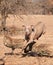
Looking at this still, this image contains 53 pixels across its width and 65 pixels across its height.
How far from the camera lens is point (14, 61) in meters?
9.67

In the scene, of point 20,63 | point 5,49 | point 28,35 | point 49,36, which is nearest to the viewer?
point 20,63

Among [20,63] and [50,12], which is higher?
[20,63]

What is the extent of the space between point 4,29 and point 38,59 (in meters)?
9.98

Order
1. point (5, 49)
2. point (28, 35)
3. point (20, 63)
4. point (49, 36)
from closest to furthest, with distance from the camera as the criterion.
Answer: point (20, 63) < point (28, 35) < point (5, 49) < point (49, 36)

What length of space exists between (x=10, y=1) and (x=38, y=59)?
2058 mm

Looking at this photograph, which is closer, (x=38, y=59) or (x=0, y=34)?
(x=38, y=59)

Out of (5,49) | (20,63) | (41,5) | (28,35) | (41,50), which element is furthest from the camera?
(41,5)

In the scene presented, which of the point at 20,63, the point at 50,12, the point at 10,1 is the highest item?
the point at 10,1

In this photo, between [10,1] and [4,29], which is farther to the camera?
[4,29]

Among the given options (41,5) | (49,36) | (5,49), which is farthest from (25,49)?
(41,5)

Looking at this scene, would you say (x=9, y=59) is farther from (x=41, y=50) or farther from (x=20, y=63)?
(x=41, y=50)

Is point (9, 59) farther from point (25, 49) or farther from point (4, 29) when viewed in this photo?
point (4, 29)

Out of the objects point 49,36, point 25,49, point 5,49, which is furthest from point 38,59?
point 49,36

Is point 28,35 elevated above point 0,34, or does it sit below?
above
